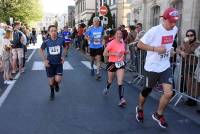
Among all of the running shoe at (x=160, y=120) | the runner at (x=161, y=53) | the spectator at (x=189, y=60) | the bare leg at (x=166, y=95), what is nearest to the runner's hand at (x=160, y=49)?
the runner at (x=161, y=53)

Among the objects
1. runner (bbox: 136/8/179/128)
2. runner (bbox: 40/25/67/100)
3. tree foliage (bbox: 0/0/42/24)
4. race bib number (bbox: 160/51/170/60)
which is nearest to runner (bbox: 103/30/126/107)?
runner (bbox: 40/25/67/100)

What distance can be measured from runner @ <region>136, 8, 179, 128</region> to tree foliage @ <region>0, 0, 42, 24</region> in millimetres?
43921

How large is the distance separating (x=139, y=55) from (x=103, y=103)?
284 cm

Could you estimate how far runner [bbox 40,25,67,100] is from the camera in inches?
329

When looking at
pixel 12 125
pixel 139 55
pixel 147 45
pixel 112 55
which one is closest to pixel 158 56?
pixel 147 45

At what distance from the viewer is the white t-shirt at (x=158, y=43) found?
5984mm

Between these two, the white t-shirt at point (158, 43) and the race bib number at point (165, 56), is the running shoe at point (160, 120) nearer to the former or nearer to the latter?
the white t-shirt at point (158, 43)

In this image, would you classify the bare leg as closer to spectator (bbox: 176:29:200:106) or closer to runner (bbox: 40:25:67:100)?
spectator (bbox: 176:29:200:106)

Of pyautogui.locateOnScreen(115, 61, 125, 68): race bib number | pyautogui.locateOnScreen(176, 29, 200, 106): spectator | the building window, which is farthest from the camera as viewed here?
the building window

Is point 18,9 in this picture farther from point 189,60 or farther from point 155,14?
point 189,60

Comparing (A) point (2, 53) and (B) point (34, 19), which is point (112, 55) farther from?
(B) point (34, 19)

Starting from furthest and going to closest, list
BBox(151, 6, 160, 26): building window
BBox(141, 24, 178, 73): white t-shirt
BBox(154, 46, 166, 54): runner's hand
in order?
BBox(151, 6, 160, 26): building window, BBox(141, 24, 178, 73): white t-shirt, BBox(154, 46, 166, 54): runner's hand

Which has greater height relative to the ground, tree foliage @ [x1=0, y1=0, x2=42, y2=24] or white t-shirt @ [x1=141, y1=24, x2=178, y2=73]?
tree foliage @ [x1=0, y1=0, x2=42, y2=24]

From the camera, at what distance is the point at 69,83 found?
10.9 meters
